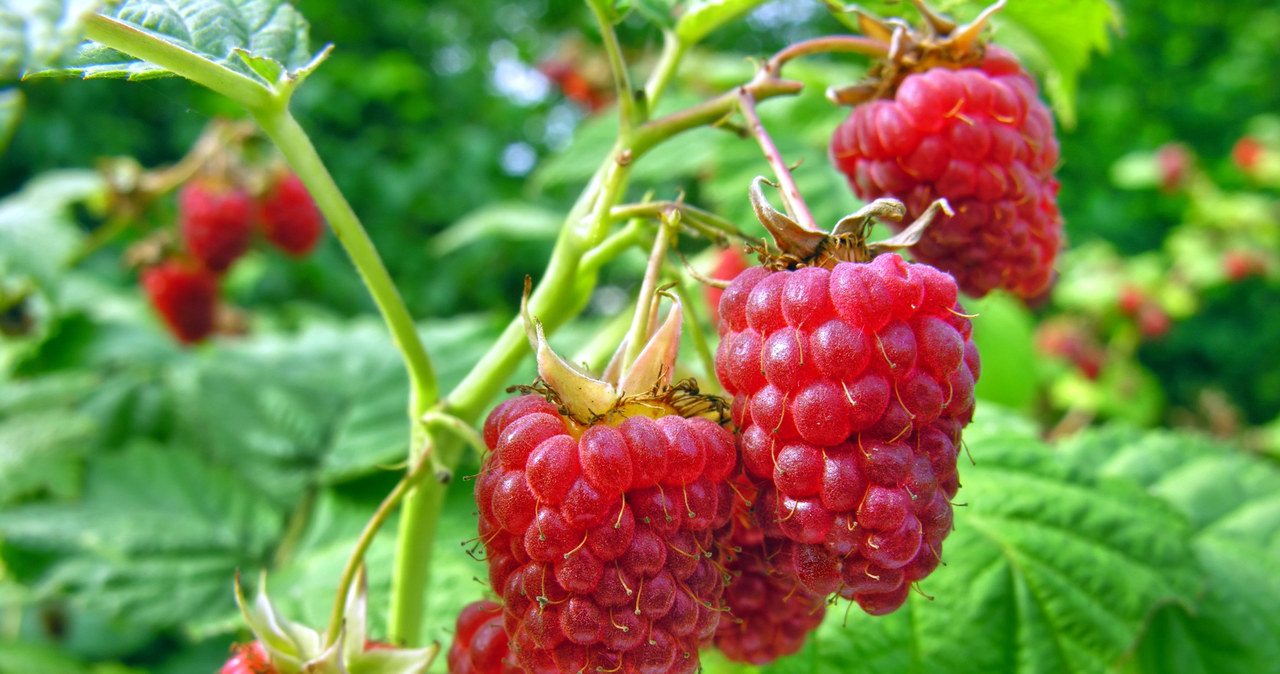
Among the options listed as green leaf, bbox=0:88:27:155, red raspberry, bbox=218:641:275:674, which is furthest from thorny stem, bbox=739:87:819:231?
green leaf, bbox=0:88:27:155

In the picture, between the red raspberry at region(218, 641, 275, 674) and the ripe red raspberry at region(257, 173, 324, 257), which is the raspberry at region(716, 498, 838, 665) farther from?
the ripe red raspberry at region(257, 173, 324, 257)

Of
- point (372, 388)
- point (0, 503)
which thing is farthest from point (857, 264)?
point (0, 503)

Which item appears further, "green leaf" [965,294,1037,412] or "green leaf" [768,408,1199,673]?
"green leaf" [965,294,1037,412]

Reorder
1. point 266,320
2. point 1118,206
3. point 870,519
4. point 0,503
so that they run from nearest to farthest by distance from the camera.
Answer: point 870,519
point 0,503
point 266,320
point 1118,206

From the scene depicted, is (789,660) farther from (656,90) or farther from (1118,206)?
(1118,206)

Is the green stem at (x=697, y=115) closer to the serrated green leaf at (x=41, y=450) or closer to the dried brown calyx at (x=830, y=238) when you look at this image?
the dried brown calyx at (x=830, y=238)

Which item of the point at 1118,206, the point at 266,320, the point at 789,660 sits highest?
the point at 789,660
